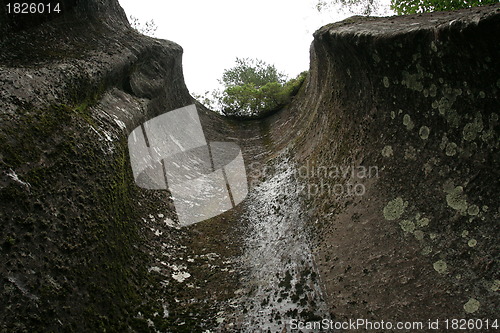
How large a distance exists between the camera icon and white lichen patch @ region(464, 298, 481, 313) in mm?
4110

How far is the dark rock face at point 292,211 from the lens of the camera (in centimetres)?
326

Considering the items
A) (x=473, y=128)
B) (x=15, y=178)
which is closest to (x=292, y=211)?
(x=473, y=128)

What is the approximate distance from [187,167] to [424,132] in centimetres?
545

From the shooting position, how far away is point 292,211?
19.3ft

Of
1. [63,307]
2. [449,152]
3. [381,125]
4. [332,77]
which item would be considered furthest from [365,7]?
[63,307]

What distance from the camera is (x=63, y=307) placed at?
3078mm

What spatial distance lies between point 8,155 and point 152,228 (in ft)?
7.22

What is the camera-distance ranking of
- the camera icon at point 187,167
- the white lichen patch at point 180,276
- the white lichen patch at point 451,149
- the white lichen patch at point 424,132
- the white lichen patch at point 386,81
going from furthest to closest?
1. the camera icon at point 187,167
2. the white lichen patch at point 386,81
3. the white lichen patch at point 180,276
4. the white lichen patch at point 424,132
5. the white lichen patch at point 451,149

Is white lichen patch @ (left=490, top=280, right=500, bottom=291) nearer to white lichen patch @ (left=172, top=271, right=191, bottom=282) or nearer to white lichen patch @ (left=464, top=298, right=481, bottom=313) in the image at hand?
white lichen patch @ (left=464, top=298, right=481, bottom=313)

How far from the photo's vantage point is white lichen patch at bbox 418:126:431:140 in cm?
409

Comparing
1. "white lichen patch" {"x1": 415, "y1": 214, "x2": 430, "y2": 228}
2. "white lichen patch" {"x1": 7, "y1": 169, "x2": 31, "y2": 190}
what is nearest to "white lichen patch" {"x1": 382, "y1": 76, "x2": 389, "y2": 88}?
"white lichen patch" {"x1": 415, "y1": 214, "x2": 430, "y2": 228}

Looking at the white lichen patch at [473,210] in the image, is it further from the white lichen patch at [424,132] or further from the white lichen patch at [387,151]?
the white lichen patch at [387,151]

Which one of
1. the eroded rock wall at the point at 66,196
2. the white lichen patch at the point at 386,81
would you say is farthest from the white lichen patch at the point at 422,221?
the eroded rock wall at the point at 66,196

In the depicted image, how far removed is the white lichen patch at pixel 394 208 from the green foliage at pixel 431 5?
20.2ft
